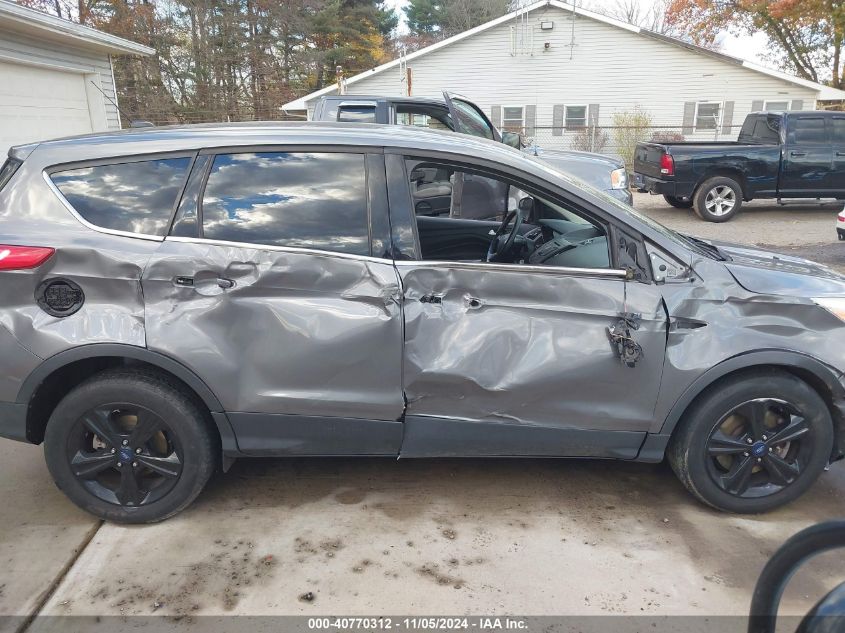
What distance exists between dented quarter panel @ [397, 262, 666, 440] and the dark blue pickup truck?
984 centimetres

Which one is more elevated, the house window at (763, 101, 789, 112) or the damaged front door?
the house window at (763, 101, 789, 112)

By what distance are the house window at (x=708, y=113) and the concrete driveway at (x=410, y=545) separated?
75.0ft

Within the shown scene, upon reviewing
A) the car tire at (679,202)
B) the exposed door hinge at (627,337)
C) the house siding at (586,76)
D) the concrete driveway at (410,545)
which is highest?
the house siding at (586,76)

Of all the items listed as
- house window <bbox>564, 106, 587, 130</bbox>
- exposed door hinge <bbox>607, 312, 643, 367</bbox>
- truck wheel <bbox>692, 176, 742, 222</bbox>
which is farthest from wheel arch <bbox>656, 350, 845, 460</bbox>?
house window <bbox>564, 106, 587, 130</bbox>

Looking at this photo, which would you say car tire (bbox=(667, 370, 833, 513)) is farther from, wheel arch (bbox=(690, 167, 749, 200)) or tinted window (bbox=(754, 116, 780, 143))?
tinted window (bbox=(754, 116, 780, 143))

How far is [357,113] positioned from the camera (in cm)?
802

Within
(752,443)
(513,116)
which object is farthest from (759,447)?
(513,116)

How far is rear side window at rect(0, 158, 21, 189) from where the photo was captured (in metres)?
2.95

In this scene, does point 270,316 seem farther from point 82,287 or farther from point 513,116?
point 513,116

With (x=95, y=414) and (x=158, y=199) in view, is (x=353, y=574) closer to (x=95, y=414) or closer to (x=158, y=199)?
(x=95, y=414)

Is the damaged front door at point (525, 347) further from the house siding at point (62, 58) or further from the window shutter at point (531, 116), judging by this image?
the window shutter at point (531, 116)

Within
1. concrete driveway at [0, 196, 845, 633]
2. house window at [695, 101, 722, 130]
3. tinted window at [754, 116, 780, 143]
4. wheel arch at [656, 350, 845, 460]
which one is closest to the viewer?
concrete driveway at [0, 196, 845, 633]

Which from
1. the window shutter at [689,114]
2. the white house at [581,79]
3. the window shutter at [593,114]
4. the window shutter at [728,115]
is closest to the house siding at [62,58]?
the white house at [581,79]

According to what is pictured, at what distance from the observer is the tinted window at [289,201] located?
2883 mm
